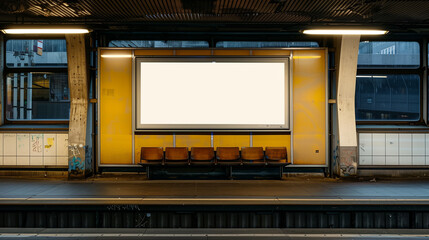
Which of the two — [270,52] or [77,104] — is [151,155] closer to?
[77,104]

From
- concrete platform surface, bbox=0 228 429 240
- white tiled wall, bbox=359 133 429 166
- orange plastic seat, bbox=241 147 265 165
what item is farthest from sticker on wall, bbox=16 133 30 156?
white tiled wall, bbox=359 133 429 166

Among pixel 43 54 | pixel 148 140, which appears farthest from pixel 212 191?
pixel 43 54

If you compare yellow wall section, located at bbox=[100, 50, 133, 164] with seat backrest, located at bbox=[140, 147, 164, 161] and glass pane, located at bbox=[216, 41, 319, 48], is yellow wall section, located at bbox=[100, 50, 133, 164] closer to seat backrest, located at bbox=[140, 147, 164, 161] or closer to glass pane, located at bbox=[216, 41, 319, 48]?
seat backrest, located at bbox=[140, 147, 164, 161]

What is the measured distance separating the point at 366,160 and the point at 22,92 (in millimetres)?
9156

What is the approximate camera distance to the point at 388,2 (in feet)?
18.7

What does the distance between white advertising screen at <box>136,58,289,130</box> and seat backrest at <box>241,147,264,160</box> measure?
0.54 metres

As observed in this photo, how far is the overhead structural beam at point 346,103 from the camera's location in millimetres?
7496

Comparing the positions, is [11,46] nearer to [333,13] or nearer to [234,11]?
[234,11]

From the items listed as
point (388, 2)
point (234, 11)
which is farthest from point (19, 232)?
point (388, 2)

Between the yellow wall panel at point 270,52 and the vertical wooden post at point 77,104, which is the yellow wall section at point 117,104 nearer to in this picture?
the vertical wooden post at point 77,104

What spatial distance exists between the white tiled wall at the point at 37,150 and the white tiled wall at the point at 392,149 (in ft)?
24.6

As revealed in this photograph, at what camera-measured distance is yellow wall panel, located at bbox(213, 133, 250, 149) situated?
25.6 feet

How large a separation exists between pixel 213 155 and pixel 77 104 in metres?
3.60

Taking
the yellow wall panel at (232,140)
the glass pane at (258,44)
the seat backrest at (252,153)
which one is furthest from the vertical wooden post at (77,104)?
the seat backrest at (252,153)
